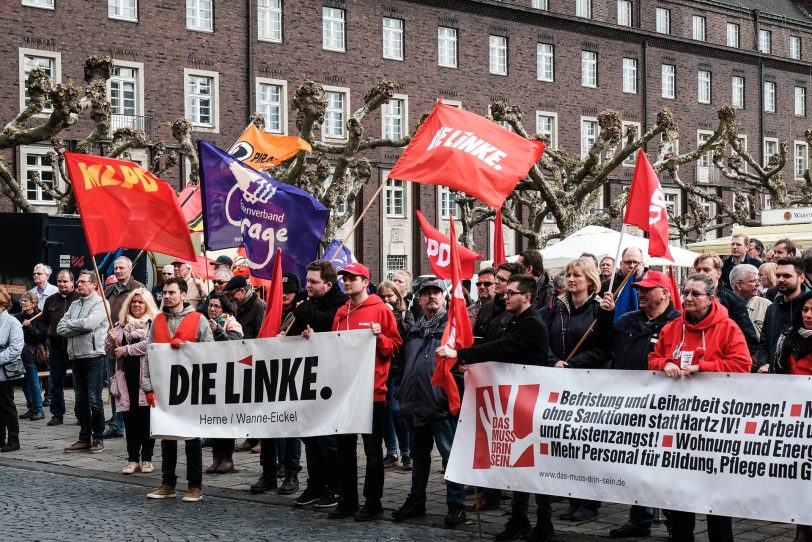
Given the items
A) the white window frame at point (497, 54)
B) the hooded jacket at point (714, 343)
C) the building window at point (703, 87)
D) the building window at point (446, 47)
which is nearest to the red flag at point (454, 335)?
the hooded jacket at point (714, 343)

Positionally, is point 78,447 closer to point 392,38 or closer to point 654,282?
point 654,282

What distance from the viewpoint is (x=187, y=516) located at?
30.0 feet

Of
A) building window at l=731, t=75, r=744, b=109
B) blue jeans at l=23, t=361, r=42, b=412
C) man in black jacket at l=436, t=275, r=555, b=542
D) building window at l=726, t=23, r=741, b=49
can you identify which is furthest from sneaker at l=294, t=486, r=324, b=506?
building window at l=726, t=23, r=741, b=49

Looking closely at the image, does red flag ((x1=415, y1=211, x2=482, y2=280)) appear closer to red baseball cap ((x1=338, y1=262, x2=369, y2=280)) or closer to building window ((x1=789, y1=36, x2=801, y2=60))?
red baseball cap ((x1=338, y1=262, x2=369, y2=280))

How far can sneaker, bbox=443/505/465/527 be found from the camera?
866 centimetres

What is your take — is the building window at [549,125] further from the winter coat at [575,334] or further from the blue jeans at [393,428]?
the winter coat at [575,334]

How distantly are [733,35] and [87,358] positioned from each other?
51.6 m

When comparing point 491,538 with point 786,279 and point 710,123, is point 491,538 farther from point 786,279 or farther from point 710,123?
point 710,123

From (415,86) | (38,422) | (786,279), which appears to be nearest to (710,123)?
(415,86)

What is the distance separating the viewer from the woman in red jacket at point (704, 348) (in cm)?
739

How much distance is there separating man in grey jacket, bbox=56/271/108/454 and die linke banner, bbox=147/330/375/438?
3.10 metres

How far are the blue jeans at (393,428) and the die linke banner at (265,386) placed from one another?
82.2 inches

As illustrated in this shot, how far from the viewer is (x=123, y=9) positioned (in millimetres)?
38156

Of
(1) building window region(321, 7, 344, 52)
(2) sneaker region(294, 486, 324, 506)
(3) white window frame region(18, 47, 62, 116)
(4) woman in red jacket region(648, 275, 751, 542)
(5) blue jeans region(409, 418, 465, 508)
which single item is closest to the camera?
(4) woman in red jacket region(648, 275, 751, 542)
